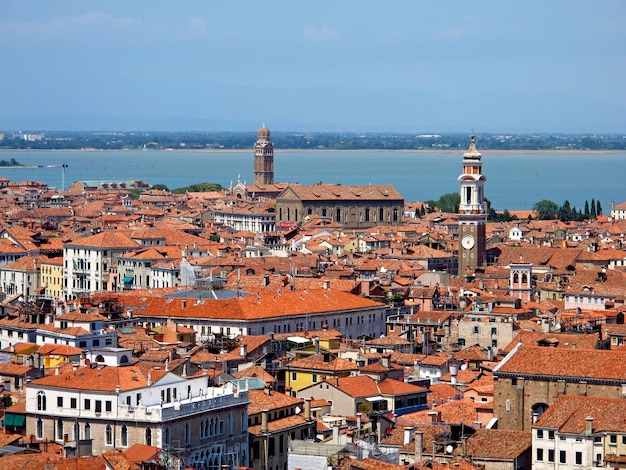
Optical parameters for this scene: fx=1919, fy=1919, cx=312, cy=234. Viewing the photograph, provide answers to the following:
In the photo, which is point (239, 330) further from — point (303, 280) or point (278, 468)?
point (278, 468)

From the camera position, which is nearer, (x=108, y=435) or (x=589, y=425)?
(x=108, y=435)

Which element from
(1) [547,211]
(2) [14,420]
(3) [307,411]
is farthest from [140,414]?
(1) [547,211]

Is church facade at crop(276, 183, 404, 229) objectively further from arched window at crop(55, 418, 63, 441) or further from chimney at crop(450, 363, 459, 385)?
arched window at crop(55, 418, 63, 441)

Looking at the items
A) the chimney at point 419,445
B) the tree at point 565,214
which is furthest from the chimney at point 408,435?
the tree at point 565,214

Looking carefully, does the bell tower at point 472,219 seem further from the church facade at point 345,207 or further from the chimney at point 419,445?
the chimney at point 419,445

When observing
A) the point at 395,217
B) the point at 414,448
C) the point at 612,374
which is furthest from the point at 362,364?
the point at 395,217

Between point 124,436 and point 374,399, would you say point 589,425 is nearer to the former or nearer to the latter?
point 124,436

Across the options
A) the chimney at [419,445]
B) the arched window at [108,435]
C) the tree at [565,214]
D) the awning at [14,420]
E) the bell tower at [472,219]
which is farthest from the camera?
the tree at [565,214]
